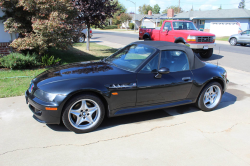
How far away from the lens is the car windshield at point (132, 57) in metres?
4.34

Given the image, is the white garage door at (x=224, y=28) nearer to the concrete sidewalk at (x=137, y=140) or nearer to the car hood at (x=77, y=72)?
the concrete sidewalk at (x=137, y=140)

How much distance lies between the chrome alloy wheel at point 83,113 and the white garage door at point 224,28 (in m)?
40.1

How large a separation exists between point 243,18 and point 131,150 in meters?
41.9

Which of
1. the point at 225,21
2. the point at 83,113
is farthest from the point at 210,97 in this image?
the point at 225,21

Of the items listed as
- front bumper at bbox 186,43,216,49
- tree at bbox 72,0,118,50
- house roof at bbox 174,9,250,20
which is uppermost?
house roof at bbox 174,9,250,20

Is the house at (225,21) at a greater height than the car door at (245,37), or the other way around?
the house at (225,21)

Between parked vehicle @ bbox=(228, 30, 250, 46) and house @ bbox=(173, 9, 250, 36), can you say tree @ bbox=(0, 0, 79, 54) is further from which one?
house @ bbox=(173, 9, 250, 36)

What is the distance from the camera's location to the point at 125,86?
3.93 meters

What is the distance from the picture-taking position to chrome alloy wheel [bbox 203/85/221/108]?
16.4ft

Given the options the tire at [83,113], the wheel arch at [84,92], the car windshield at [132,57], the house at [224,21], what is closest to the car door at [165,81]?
the car windshield at [132,57]

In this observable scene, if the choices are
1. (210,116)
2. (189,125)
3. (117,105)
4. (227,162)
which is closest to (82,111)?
(117,105)

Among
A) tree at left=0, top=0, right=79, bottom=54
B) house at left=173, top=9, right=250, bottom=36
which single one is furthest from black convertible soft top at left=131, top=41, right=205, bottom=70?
house at left=173, top=9, right=250, bottom=36

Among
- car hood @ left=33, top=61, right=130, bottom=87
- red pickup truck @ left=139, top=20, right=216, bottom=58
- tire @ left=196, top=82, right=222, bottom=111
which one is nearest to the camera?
car hood @ left=33, top=61, right=130, bottom=87

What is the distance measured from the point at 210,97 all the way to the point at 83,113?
9.88 feet
